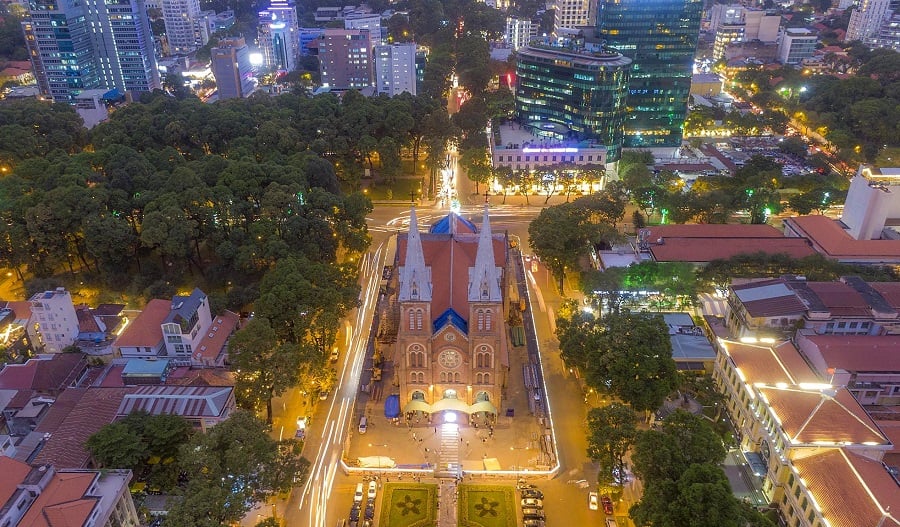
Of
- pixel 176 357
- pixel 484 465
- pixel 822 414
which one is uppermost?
pixel 822 414

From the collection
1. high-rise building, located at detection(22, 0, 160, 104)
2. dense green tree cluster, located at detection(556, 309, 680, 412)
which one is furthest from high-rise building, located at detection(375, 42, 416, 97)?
dense green tree cluster, located at detection(556, 309, 680, 412)


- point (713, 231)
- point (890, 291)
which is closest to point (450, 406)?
point (890, 291)

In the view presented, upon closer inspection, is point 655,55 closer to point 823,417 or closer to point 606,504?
point 823,417

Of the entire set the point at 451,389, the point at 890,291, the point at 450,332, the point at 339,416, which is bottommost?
the point at 339,416

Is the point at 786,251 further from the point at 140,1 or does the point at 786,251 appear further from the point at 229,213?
the point at 140,1

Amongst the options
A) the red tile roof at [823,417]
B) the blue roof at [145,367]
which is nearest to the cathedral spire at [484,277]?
the red tile roof at [823,417]

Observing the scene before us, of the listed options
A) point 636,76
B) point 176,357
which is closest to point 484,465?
point 176,357

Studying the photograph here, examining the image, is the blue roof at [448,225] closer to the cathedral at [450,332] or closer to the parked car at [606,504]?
the cathedral at [450,332]
